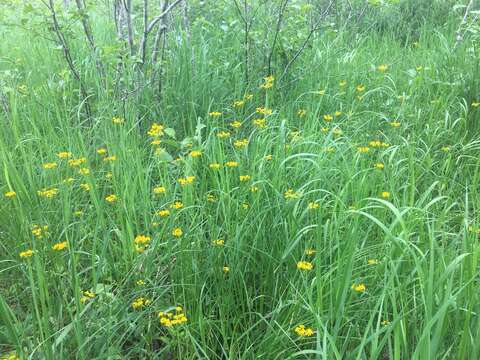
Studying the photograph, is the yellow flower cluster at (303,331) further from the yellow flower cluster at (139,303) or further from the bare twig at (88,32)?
the bare twig at (88,32)

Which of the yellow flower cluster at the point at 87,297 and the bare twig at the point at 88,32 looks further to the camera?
the bare twig at the point at 88,32

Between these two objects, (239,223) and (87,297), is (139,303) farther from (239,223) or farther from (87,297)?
(239,223)

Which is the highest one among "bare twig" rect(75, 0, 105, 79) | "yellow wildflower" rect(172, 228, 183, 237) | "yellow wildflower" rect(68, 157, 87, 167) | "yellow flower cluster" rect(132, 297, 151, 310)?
"bare twig" rect(75, 0, 105, 79)

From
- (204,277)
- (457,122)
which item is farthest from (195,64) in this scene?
(204,277)

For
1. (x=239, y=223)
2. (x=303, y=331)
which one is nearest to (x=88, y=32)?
(x=239, y=223)

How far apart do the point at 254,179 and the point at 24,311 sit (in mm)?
991

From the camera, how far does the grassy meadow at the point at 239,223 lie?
1412mm

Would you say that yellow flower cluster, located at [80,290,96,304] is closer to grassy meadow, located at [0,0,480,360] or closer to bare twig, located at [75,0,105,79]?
grassy meadow, located at [0,0,480,360]

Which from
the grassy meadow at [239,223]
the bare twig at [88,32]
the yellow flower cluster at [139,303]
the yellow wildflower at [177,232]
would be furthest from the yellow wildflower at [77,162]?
the bare twig at [88,32]

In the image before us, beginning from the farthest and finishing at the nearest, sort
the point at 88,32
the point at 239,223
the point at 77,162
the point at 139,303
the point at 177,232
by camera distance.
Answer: the point at 88,32 < the point at 77,162 < the point at 239,223 < the point at 177,232 < the point at 139,303

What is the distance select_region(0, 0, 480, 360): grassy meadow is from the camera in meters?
1.41

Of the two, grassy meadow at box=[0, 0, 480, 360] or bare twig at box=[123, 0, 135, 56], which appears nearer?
grassy meadow at box=[0, 0, 480, 360]

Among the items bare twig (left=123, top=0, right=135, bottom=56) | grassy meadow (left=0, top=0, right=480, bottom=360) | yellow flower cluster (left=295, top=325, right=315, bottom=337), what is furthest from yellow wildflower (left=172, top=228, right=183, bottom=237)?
bare twig (left=123, top=0, right=135, bottom=56)

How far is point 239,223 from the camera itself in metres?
1.84
